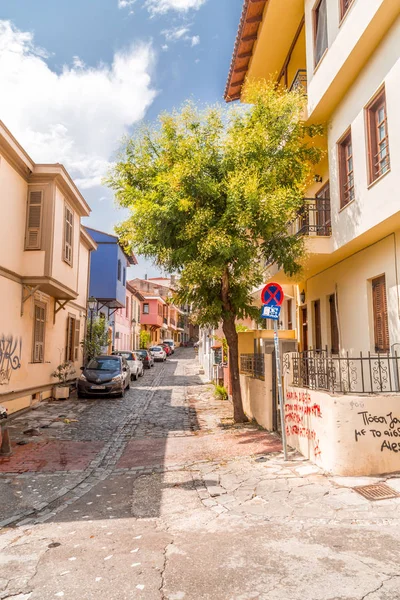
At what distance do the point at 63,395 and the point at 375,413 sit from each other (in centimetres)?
1206

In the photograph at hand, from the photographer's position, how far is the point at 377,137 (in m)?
8.62

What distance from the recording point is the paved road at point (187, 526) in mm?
3549

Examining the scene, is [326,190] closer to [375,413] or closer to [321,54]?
[321,54]

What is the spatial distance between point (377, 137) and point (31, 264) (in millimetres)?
9459

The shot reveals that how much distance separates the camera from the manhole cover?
5.46 metres

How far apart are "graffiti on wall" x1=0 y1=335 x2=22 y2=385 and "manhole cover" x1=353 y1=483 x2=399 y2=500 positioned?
30.4 feet

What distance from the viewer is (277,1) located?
1193cm

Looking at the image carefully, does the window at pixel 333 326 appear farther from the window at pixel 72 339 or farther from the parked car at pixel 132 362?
the parked car at pixel 132 362

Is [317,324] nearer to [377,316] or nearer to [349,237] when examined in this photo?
[377,316]

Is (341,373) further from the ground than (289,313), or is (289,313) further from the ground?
(289,313)

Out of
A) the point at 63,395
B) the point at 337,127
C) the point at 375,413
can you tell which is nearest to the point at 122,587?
the point at 375,413

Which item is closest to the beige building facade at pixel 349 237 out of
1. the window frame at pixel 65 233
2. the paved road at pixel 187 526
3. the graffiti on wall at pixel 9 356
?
the paved road at pixel 187 526

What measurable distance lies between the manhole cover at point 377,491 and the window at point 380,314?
3305 mm

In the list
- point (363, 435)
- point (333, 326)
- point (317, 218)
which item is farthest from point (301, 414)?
point (317, 218)
